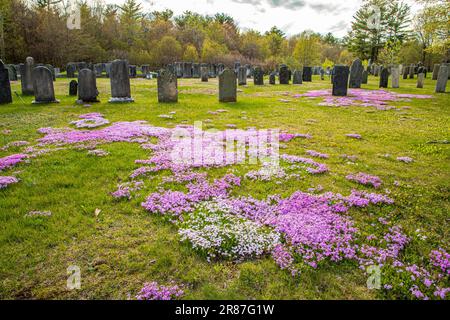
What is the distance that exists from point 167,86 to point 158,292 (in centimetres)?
1589

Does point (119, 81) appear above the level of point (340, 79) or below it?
below

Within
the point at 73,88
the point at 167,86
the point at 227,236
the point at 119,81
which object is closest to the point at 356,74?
the point at 167,86

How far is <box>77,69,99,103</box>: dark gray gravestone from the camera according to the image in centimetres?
1608

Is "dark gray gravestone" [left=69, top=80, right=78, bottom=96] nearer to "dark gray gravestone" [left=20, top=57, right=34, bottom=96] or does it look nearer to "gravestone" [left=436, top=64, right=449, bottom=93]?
"dark gray gravestone" [left=20, top=57, right=34, bottom=96]

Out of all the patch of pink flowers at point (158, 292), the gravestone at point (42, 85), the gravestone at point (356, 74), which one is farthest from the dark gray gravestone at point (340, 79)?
the patch of pink flowers at point (158, 292)

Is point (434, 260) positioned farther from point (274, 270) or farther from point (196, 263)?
point (196, 263)

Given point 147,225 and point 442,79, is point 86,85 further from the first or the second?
point 442,79

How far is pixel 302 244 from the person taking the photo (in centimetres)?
430

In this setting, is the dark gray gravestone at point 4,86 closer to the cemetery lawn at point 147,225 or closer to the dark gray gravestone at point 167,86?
the cemetery lawn at point 147,225

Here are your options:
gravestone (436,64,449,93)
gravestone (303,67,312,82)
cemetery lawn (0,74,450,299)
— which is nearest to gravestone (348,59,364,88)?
gravestone (436,64,449,93)

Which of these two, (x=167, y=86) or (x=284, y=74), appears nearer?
(x=167, y=86)

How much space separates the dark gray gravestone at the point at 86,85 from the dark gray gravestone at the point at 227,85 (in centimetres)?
772

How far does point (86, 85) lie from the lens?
54.1 ft
